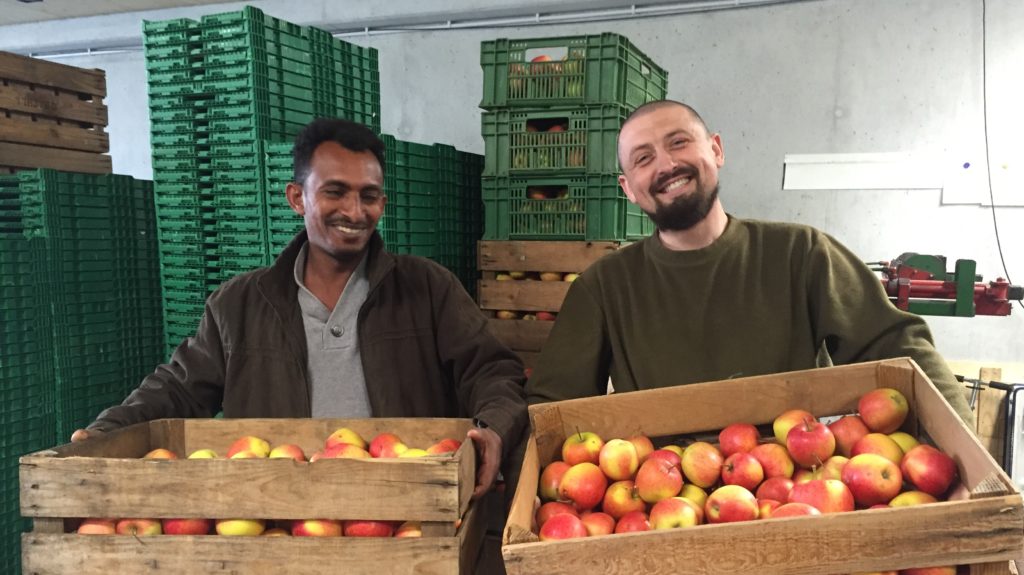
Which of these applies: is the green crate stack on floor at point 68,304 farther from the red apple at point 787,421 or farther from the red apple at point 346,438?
the red apple at point 787,421

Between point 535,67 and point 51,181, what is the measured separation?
245cm

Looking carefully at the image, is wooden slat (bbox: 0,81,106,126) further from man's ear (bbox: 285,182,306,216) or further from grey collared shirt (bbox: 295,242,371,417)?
grey collared shirt (bbox: 295,242,371,417)

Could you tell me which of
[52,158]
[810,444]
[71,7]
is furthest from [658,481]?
[71,7]

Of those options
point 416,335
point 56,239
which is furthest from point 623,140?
point 56,239

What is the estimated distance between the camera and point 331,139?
2.09m

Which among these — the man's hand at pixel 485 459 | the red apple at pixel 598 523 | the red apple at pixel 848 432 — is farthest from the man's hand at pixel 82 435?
the red apple at pixel 848 432

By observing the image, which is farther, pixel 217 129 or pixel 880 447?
pixel 217 129

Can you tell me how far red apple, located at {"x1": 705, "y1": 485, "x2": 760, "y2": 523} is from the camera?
45.1 inches

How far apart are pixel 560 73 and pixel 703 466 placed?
275cm

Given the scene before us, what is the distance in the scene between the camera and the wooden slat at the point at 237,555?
1222mm

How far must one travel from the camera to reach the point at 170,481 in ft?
4.17

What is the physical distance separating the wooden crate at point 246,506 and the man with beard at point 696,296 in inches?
29.8

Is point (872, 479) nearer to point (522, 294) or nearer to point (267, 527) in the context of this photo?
point (267, 527)

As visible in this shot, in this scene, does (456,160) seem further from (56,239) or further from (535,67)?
(56,239)
